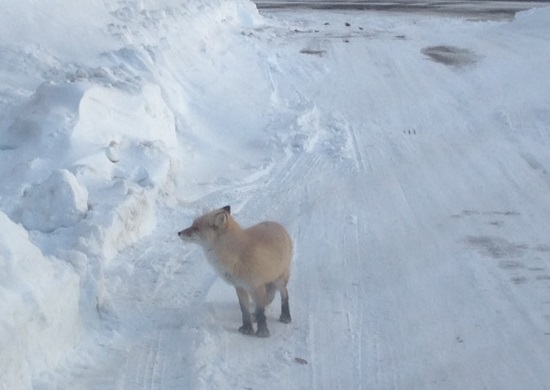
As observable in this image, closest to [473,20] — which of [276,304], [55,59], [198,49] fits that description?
[198,49]

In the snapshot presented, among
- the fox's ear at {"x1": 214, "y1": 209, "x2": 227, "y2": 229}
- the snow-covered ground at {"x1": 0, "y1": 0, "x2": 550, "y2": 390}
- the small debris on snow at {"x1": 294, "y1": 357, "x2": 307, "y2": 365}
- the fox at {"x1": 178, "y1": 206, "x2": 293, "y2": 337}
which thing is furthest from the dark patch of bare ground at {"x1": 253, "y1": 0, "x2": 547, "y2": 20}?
the small debris on snow at {"x1": 294, "y1": 357, "x2": 307, "y2": 365}

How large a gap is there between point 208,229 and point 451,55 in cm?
1354

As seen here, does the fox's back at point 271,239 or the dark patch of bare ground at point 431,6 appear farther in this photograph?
the dark patch of bare ground at point 431,6

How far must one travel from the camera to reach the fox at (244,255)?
259 inches

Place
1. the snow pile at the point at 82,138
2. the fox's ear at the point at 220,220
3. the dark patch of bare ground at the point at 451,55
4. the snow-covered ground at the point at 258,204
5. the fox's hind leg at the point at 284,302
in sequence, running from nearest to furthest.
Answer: the snow pile at the point at 82,138 → the snow-covered ground at the point at 258,204 → the fox's ear at the point at 220,220 → the fox's hind leg at the point at 284,302 → the dark patch of bare ground at the point at 451,55

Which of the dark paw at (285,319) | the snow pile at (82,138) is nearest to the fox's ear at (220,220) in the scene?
the dark paw at (285,319)

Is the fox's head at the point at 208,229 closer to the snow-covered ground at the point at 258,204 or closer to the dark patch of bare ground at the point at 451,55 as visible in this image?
the snow-covered ground at the point at 258,204

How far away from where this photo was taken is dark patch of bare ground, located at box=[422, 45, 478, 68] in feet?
60.0

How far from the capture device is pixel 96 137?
9.98m

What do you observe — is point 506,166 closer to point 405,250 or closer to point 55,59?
point 405,250

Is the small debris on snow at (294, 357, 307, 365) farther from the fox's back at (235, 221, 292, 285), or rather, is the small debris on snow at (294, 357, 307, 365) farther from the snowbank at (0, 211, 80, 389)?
the snowbank at (0, 211, 80, 389)

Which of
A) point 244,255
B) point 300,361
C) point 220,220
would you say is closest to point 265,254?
point 244,255

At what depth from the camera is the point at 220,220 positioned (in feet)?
21.5

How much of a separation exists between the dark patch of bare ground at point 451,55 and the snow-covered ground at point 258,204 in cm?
20
